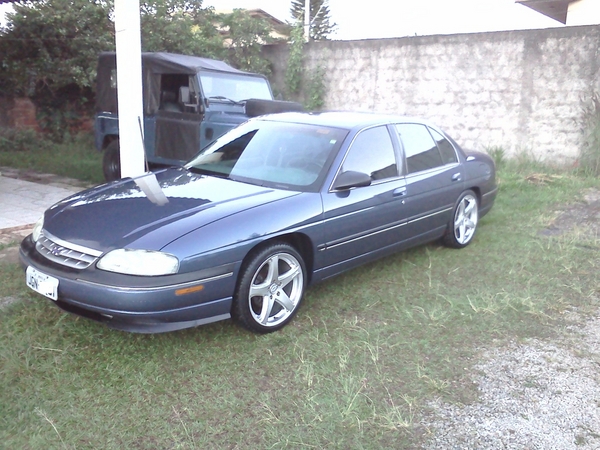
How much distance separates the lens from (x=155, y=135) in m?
8.12

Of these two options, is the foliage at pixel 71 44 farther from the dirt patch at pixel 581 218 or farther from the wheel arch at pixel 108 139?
the dirt patch at pixel 581 218

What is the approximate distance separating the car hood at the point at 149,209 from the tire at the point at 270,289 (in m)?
0.36

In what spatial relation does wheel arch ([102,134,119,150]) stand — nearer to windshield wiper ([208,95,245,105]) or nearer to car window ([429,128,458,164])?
windshield wiper ([208,95,245,105])

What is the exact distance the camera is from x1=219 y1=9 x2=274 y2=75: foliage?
1300 centimetres

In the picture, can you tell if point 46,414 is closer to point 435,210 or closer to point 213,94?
point 435,210

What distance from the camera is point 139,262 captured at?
3.26 metres

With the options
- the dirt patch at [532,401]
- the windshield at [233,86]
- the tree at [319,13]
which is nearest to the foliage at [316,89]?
the windshield at [233,86]

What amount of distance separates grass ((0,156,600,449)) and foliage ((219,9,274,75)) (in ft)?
29.2

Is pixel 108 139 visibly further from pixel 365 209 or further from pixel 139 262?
pixel 139 262

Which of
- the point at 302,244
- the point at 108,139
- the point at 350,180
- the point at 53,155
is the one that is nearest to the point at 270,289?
the point at 302,244

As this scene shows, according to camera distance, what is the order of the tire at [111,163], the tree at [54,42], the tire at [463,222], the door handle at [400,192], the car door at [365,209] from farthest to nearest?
the tree at [54,42] < the tire at [111,163] < the tire at [463,222] < the door handle at [400,192] < the car door at [365,209]

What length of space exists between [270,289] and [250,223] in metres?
0.47

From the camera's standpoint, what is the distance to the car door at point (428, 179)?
16.7 feet

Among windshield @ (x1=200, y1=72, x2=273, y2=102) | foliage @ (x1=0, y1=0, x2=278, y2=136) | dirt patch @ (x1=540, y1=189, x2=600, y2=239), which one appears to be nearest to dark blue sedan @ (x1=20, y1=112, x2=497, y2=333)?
dirt patch @ (x1=540, y1=189, x2=600, y2=239)
